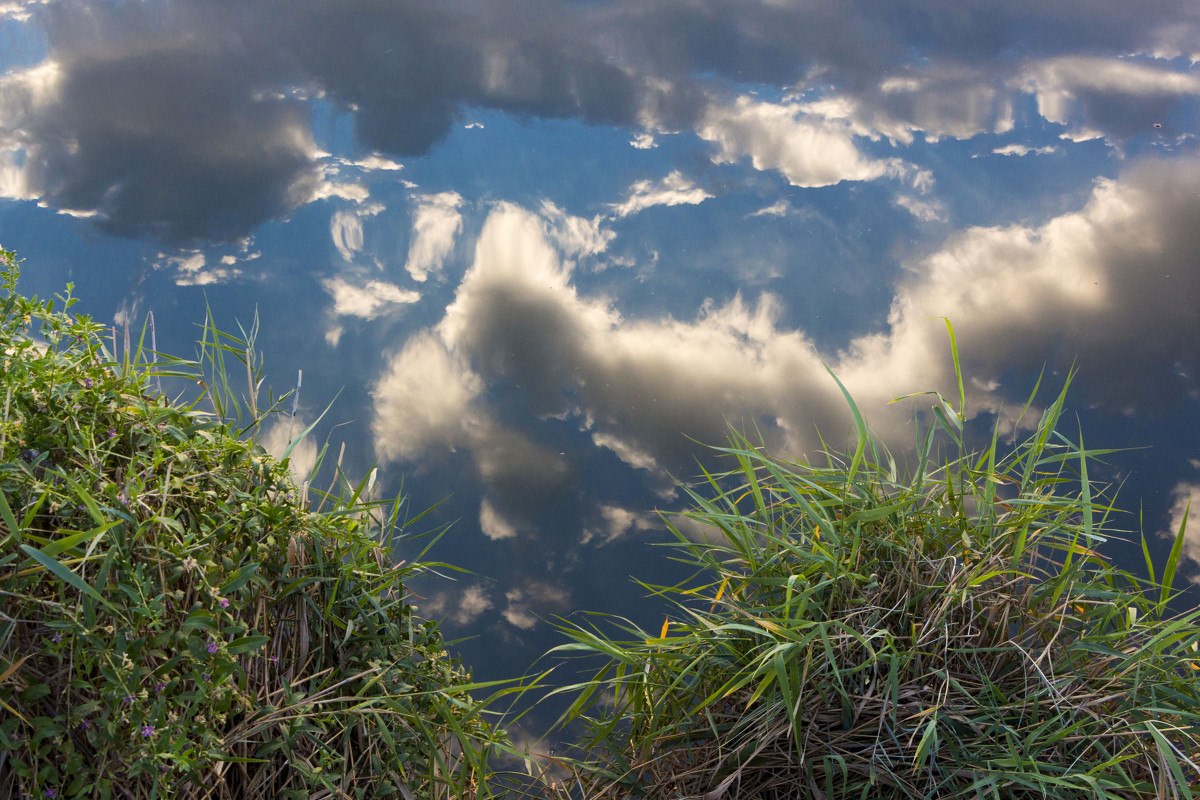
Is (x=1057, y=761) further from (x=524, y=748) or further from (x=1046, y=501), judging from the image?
(x=524, y=748)

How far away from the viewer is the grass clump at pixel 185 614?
0.84 m

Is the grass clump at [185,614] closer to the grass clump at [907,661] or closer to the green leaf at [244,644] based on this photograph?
the green leaf at [244,644]

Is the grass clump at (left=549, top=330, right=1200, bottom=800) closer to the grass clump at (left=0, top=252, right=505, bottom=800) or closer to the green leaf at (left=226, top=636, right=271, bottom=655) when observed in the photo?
the grass clump at (left=0, top=252, right=505, bottom=800)

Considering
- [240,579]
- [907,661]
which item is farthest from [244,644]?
[907,661]

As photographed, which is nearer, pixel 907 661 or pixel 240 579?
pixel 240 579

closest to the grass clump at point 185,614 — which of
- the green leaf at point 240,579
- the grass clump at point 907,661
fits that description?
the green leaf at point 240,579

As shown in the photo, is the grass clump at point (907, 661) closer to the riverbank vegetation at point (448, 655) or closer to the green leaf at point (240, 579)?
the riverbank vegetation at point (448, 655)

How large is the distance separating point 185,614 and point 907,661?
97 centimetres

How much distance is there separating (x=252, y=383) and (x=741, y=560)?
0.86 meters

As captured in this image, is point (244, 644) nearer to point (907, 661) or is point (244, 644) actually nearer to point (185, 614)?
point (185, 614)

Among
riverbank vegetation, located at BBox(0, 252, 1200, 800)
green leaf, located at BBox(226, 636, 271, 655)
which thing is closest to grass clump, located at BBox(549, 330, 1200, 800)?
riverbank vegetation, located at BBox(0, 252, 1200, 800)

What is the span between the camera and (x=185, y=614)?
916 millimetres

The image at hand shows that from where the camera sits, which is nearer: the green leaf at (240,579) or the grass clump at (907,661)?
the green leaf at (240,579)

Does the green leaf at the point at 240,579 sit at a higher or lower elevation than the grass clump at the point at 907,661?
higher
